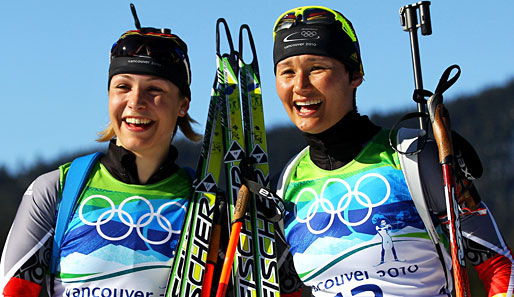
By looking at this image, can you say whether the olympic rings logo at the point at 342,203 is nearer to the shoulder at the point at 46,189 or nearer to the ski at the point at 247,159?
the ski at the point at 247,159

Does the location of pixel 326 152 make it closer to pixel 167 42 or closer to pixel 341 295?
pixel 341 295

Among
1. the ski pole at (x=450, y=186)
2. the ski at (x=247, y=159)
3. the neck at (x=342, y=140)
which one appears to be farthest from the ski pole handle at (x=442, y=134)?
the ski at (x=247, y=159)

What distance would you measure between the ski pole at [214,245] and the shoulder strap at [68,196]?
767mm

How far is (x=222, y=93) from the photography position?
418 cm

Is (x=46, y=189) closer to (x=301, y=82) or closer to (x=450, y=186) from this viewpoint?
(x=301, y=82)

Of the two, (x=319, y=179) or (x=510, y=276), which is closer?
(x=510, y=276)

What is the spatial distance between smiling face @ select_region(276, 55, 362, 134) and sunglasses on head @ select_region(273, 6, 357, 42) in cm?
22

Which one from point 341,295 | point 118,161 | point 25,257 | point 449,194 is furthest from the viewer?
point 118,161

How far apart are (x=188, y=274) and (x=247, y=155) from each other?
80cm

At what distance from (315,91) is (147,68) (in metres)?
0.98

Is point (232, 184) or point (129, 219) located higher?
point (232, 184)

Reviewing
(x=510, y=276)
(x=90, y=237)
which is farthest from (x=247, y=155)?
(x=510, y=276)

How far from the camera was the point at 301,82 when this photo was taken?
11.4 feet

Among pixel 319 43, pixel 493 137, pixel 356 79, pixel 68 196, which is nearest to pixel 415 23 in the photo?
pixel 356 79
